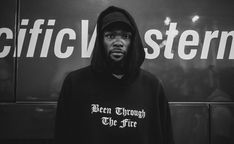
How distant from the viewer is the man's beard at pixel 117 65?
2.16 meters

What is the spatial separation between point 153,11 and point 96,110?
33.0 inches

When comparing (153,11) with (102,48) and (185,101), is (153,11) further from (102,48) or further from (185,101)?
(185,101)

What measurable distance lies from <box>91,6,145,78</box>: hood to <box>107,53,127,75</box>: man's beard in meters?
0.02

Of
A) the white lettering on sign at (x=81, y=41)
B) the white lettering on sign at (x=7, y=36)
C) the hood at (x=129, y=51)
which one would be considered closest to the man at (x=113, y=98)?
the hood at (x=129, y=51)

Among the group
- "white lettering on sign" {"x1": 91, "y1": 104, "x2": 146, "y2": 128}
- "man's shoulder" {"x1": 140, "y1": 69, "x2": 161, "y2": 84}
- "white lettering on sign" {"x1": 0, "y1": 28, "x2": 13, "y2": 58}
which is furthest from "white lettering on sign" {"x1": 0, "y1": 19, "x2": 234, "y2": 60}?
"white lettering on sign" {"x1": 91, "y1": 104, "x2": 146, "y2": 128}

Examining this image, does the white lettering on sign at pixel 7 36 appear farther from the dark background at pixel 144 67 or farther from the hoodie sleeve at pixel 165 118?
the hoodie sleeve at pixel 165 118

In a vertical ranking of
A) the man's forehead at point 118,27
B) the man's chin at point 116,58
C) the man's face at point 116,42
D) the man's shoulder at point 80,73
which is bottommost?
the man's shoulder at point 80,73

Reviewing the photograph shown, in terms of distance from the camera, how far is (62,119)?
83.0 inches

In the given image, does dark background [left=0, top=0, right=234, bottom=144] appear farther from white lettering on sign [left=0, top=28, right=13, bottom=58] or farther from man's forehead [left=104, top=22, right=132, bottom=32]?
man's forehead [left=104, top=22, right=132, bottom=32]

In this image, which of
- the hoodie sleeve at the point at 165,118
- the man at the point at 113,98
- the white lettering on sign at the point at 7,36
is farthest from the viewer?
the white lettering on sign at the point at 7,36

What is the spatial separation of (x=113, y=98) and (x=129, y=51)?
33 centimetres

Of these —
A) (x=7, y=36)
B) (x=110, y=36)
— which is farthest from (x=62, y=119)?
(x=7, y=36)

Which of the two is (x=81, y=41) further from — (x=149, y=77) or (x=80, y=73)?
(x=149, y=77)

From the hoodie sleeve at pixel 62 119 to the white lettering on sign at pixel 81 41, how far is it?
1.08 feet
